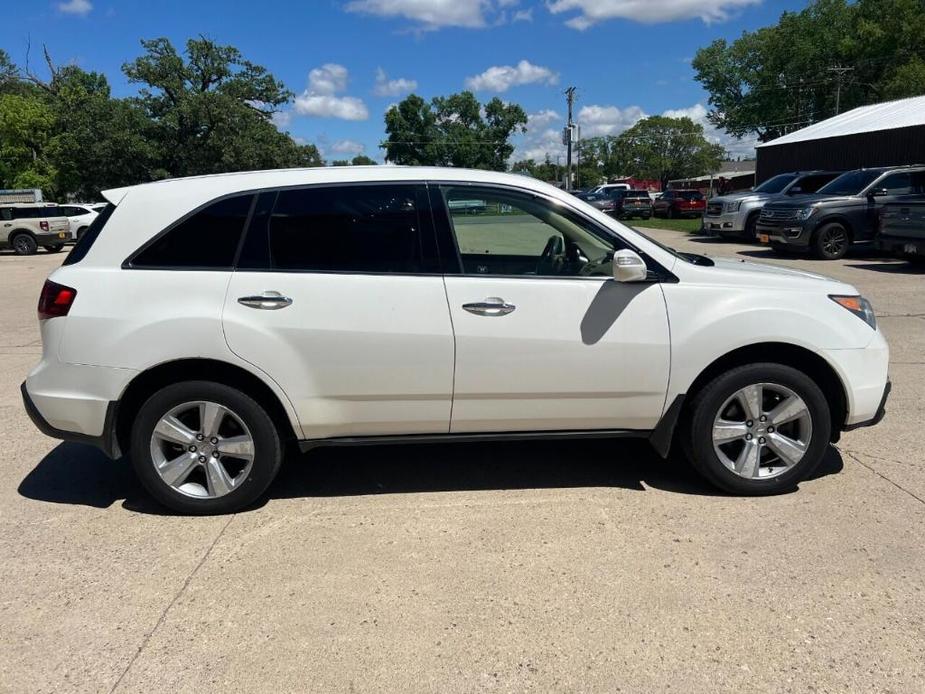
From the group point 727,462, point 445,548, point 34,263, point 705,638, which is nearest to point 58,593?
point 445,548

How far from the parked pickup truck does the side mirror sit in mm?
11646

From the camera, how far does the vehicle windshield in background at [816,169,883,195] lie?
1609cm

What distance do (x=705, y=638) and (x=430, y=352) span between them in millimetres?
1800

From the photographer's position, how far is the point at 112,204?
3.82 metres

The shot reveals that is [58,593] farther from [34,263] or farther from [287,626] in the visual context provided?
[34,263]

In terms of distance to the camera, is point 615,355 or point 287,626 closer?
point 287,626

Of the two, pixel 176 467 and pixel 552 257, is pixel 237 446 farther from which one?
pixel 552 257

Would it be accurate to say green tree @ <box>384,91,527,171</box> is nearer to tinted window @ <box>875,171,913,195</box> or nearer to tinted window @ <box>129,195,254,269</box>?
tinted window @ <box>875,171,913,195</box>

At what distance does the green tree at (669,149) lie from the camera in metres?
102

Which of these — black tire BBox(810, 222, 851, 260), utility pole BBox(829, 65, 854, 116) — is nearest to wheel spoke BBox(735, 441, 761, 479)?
black tire BBox(810, 222, 851, 260)

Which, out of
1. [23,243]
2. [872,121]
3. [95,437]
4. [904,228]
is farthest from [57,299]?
[872,121]

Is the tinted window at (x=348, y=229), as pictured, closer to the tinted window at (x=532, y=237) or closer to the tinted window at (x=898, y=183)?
the tinted window at (x=532, y=237)

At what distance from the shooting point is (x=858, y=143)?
2755 centimetres

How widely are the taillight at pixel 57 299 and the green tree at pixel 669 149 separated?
105 meters
